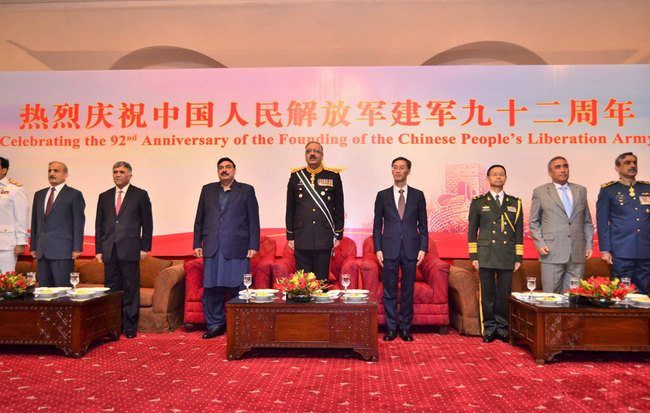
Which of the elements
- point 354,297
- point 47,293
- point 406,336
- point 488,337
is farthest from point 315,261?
point 47,293

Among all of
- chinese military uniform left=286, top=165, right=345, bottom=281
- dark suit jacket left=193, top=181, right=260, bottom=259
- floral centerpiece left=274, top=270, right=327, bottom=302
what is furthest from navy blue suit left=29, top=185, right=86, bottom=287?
floral centerpiece left=274, top=270, right=327, bottom=302

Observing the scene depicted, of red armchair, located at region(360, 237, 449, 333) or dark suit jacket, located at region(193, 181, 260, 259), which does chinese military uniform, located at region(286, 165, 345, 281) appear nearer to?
dark suit jacket, located at region(193, 181, 260, 259)

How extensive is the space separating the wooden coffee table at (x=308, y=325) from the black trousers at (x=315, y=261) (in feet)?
2.53

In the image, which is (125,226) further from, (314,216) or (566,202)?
(566,202)

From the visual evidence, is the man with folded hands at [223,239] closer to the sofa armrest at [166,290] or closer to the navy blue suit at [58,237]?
the sofa armrest at [166,290]

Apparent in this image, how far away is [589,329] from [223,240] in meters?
2.87

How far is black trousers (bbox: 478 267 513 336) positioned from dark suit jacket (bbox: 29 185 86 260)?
3.55 meters

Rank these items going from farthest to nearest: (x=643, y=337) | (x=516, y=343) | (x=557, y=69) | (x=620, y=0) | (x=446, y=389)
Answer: (x=620, y=0)
(x=557, y=69)
(x=516, y=343)
(x=643, y=337)
(x=446, y=389)

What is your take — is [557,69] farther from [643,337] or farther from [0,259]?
[0,259]

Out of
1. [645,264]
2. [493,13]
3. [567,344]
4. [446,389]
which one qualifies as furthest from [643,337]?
[493,13]

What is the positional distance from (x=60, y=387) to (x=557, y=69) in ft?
17.8

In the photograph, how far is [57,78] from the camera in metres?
5.46

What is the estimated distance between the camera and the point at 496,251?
3963 millimetres

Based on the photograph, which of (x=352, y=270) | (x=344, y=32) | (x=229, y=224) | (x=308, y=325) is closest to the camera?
(x=308, y=325)
